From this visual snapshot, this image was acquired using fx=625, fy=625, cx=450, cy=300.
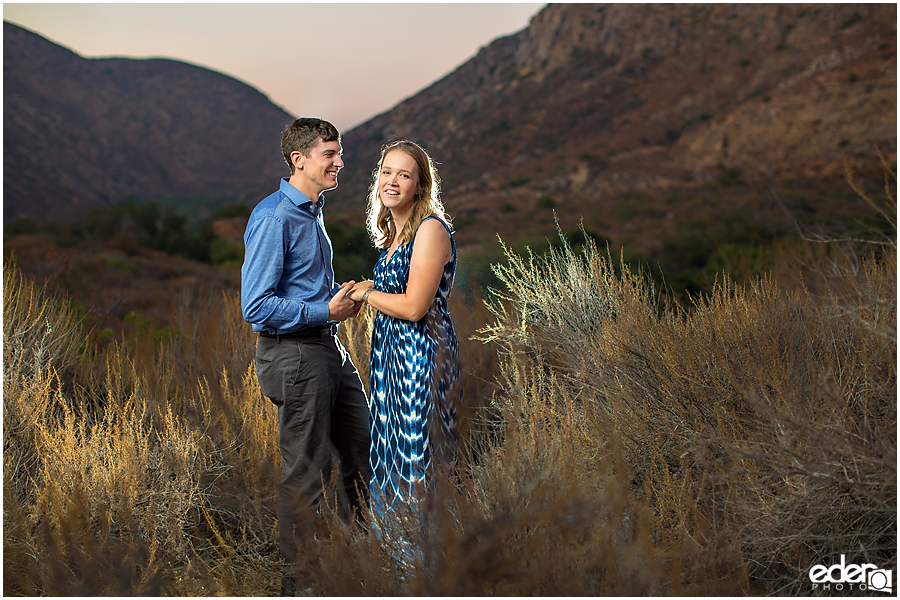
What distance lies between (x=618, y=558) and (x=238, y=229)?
29.8 metres

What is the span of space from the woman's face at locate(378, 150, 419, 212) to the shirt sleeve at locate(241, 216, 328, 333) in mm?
441

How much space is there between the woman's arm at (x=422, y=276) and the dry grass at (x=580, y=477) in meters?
0.60

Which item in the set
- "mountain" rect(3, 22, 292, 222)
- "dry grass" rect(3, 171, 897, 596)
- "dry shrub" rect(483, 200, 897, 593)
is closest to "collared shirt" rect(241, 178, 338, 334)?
"dry grass" rect(3, 171, 897, 596)

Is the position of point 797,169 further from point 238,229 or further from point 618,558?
point 618,558

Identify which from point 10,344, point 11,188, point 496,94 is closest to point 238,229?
point 10,344

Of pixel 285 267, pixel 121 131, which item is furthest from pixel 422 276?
pixel 121 131

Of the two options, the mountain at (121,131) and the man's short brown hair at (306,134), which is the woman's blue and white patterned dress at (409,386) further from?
the mountain at (121,131)

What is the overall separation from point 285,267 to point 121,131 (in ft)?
301

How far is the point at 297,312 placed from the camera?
2.42m

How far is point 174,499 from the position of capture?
2.95 m

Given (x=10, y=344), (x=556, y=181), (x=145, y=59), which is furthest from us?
(x=145, y=59)

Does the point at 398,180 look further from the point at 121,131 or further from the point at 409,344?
the point at 121,131

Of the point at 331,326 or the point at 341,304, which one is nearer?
the point at 341,304

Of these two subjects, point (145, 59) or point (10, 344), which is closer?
point (10, 344)
